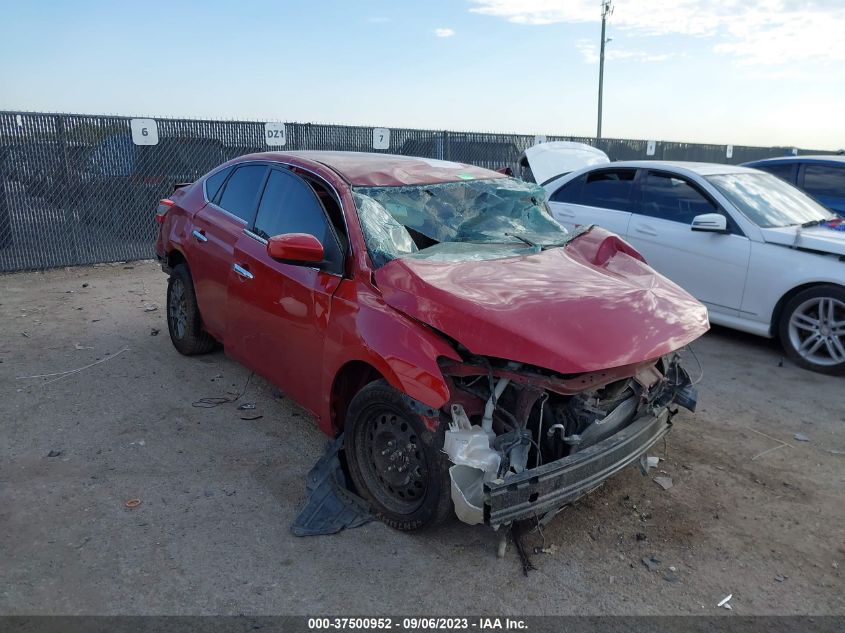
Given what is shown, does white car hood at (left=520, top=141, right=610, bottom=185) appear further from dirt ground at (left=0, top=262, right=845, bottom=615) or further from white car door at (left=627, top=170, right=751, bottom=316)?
dirt ground at (left=0, top=262, right=845, bottom=615)

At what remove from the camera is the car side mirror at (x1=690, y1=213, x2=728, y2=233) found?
6191mm

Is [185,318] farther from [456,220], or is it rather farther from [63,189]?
[63,189]

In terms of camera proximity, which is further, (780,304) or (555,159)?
(555,159)

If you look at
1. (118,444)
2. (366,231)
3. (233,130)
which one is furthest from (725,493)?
(233,130)

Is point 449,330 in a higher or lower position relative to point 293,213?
lower

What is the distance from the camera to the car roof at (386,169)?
4105 millimetres

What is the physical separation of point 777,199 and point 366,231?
502cm

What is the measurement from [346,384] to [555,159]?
8.05m

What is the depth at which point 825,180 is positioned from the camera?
838 cm

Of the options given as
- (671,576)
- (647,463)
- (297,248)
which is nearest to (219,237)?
(297,248)

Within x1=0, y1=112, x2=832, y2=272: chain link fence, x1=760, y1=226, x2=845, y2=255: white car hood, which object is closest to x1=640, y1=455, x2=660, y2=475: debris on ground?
x1=760, y1=226, x2=845, y2=255: white car hood

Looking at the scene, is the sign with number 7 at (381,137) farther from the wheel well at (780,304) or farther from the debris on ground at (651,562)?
the debris on ground at (651,562)

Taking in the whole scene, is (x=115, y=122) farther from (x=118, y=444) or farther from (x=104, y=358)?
(x=118, y=444)

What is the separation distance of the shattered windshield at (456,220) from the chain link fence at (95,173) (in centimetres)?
743
